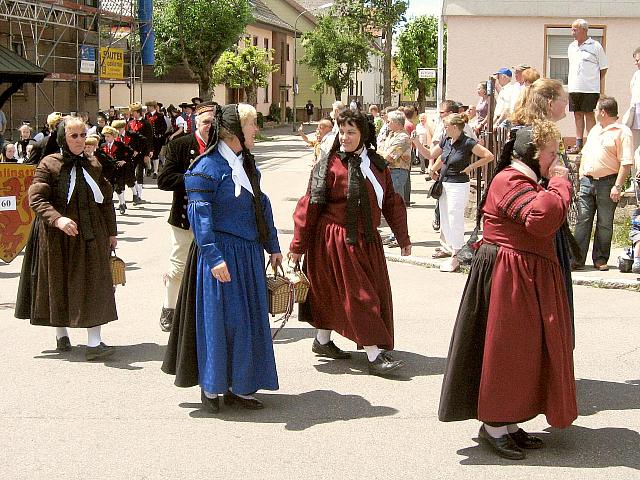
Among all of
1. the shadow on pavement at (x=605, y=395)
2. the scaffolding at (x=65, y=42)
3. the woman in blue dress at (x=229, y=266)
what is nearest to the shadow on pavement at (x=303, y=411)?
the woman in blue dress at (x=229, y=266)

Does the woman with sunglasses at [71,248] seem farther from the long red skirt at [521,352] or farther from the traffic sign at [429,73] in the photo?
the traffic sign at [429,73]

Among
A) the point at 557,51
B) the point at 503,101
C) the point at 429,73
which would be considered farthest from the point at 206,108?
the point at 429,73

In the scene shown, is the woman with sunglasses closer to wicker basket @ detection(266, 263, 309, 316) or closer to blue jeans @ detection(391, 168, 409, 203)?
wicker basket @ detection(266, 263, 309, 316)

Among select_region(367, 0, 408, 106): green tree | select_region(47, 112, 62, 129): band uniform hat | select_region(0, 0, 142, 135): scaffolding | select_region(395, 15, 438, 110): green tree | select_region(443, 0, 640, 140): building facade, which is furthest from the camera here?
select_region(395, 15, 438, 110): green tree

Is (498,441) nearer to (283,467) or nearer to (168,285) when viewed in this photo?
(283,467)

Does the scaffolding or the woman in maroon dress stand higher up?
the scaffolding

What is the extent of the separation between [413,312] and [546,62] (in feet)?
50.8

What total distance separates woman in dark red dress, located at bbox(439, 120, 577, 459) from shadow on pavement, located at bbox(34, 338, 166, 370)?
3.07m

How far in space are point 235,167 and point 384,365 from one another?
1.86 metres

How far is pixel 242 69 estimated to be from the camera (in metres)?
55.8

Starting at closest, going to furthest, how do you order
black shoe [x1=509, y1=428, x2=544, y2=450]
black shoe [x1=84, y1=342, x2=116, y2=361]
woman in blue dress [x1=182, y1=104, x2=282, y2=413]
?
black shoe [x1=509, y1=428, x2=544, y2=450], woman in blue dress [x1=182, y1=104, x2=282, y2=413], black shoe [x1=84, y1=342, x2=116, y2=361]

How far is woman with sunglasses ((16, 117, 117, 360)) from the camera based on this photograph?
7988mm

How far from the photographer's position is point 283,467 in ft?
18.4

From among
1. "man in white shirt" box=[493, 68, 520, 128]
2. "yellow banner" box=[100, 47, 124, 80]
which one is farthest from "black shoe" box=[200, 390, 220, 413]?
"yellow banner" box=[100, 47, 124, 80]
